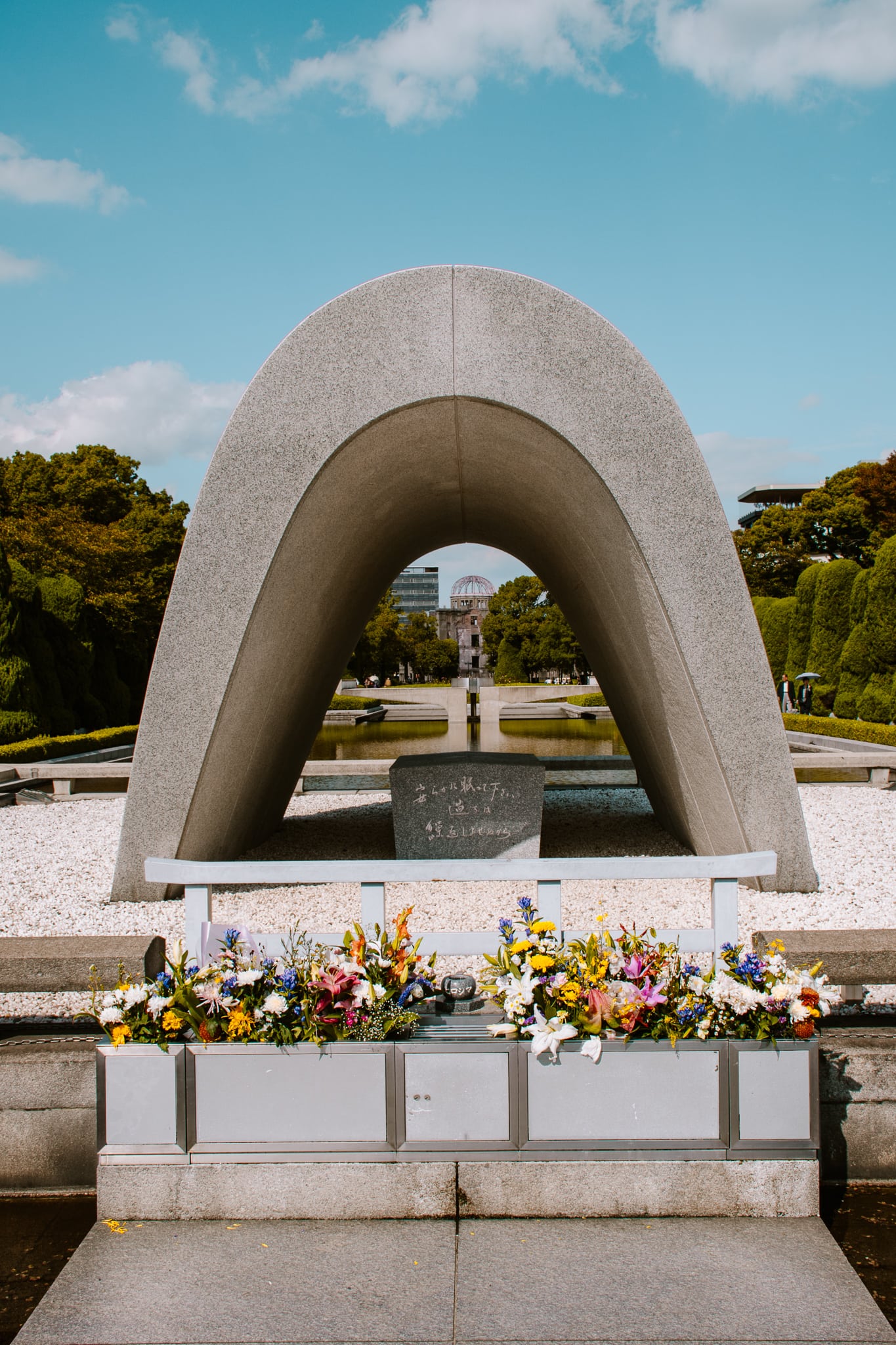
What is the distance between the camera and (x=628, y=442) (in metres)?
5.75

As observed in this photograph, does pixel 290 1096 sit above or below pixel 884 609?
below

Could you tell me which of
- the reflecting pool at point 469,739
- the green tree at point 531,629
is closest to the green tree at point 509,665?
the green tree at point 531,629

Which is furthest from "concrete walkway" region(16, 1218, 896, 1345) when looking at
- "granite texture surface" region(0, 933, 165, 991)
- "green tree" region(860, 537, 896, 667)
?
"green tree" region(860, 537, 896, 667)

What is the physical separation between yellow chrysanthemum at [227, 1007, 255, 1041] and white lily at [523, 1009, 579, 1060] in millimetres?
944

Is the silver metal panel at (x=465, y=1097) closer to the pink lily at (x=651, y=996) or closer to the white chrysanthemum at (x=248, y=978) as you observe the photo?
the pink lily at (x=651, y=996)

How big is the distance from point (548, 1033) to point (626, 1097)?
35cm

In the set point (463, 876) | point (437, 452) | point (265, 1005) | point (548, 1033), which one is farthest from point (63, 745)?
point (548, 1033)

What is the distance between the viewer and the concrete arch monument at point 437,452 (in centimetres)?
574

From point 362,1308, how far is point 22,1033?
7.32ft

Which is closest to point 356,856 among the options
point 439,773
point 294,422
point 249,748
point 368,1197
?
point 439,773

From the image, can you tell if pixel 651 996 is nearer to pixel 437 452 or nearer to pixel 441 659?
pixel 437 452

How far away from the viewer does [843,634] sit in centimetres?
2623

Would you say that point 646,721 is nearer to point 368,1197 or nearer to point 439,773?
point 439,773

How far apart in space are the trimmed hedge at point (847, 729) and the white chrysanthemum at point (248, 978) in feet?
50.0
